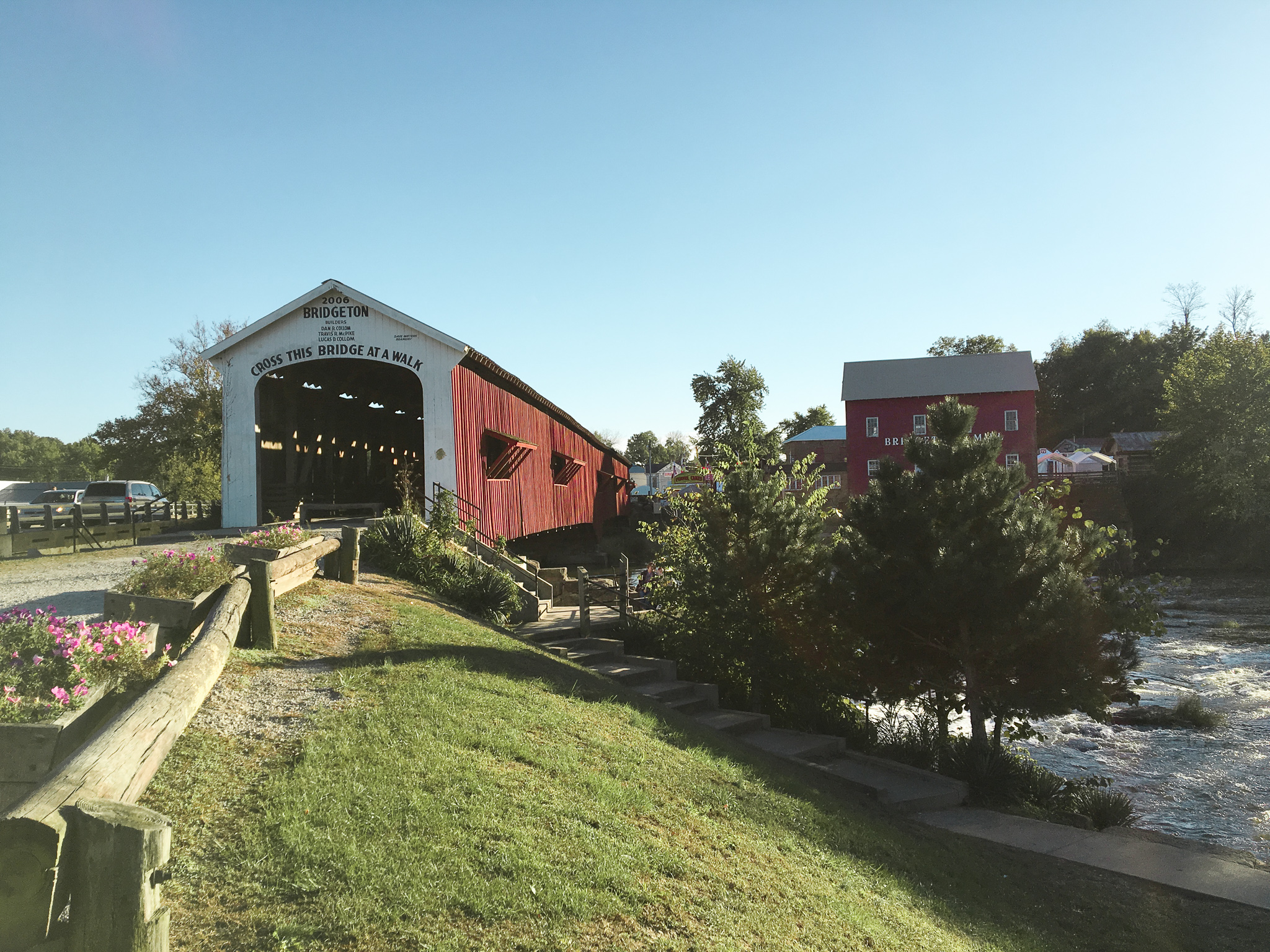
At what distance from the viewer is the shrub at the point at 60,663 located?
4410 millimetres

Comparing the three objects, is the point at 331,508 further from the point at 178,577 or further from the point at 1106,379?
the point at 1106,379

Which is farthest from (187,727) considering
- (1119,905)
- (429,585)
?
(429,585)

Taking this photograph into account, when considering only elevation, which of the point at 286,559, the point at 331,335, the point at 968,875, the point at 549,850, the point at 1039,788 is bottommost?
the point at 1039,788

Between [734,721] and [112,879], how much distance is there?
859cm

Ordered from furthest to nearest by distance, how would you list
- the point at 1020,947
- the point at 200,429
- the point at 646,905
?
the point at 200,429, the point at 1020,947, the point at 646,905

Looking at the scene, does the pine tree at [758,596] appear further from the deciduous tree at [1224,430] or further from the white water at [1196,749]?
the deciduous tree at [1224,430]

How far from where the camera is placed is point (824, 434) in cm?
6569

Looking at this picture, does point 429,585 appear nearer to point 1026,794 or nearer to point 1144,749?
point 1026,794

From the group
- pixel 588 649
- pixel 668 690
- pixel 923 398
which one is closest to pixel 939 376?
pixel 923 398

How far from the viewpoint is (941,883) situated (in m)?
6.28

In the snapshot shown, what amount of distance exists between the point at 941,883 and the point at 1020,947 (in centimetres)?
84

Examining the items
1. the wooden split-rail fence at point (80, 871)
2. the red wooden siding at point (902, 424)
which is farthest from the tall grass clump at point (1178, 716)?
the red wooden siding at point (902, 424)

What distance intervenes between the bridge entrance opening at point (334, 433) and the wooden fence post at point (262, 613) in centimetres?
1150

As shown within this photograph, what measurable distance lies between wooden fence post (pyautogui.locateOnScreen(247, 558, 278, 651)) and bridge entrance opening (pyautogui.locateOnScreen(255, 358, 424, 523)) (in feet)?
37.7
